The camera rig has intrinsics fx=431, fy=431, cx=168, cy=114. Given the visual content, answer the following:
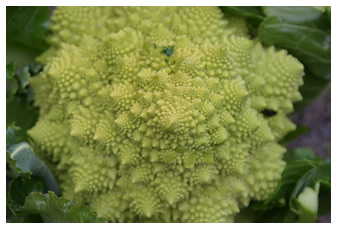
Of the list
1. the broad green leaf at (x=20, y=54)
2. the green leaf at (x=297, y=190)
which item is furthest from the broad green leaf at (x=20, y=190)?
the green leaf at (x=297, y=190)

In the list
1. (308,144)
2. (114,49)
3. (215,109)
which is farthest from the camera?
(308,144)

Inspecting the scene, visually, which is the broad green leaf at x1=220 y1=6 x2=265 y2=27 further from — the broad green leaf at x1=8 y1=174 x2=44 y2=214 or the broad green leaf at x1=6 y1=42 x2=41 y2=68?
the broad green leaf at x1=8 y1=174 x2=44 y2=214

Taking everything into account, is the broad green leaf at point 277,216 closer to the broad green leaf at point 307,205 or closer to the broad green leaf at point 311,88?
the broad green leaf at point 307,205

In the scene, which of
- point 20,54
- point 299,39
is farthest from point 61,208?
point 299,39

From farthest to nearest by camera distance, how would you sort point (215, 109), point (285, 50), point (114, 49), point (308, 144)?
point (308, 144) → point (285, 50) → point (114, 49) → point (215, 109)
